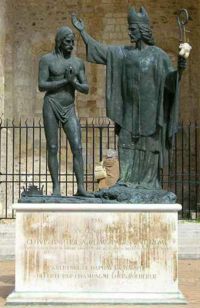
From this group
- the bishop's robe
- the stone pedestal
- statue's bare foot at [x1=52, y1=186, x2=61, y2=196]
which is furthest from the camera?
the bishop's robe

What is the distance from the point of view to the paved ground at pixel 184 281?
29.8 ft

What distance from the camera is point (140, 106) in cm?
976

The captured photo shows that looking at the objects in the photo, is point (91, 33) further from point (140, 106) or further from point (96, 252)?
point (96, 252)

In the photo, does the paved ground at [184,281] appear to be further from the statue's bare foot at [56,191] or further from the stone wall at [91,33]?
the stone wall at [91,33]

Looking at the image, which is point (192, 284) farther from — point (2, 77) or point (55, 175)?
point (2, 77)

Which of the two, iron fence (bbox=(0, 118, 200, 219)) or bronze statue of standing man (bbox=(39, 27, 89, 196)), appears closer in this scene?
bronze statue of standing man (bbox=(39, 27, 89, 196))

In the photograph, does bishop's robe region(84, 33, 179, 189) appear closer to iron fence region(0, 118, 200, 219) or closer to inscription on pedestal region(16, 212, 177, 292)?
inscription on pedestal region(16, 212, 177, 292)

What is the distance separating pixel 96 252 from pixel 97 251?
0.06 feet

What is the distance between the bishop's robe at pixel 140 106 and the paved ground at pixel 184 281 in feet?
5.31

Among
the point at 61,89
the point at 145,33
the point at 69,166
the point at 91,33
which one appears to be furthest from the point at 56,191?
the point at 91,33

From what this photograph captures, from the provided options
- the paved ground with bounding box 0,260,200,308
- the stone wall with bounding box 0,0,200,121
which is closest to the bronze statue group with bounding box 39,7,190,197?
the paved ground with bounding box 0,260,200,308

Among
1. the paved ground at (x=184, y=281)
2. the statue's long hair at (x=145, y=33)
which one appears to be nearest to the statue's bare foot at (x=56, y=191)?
the paved ground at (x=184, y=281)

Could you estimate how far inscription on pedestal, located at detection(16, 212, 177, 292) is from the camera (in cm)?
903

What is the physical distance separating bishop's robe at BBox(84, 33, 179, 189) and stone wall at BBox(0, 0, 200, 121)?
13.0 meters
